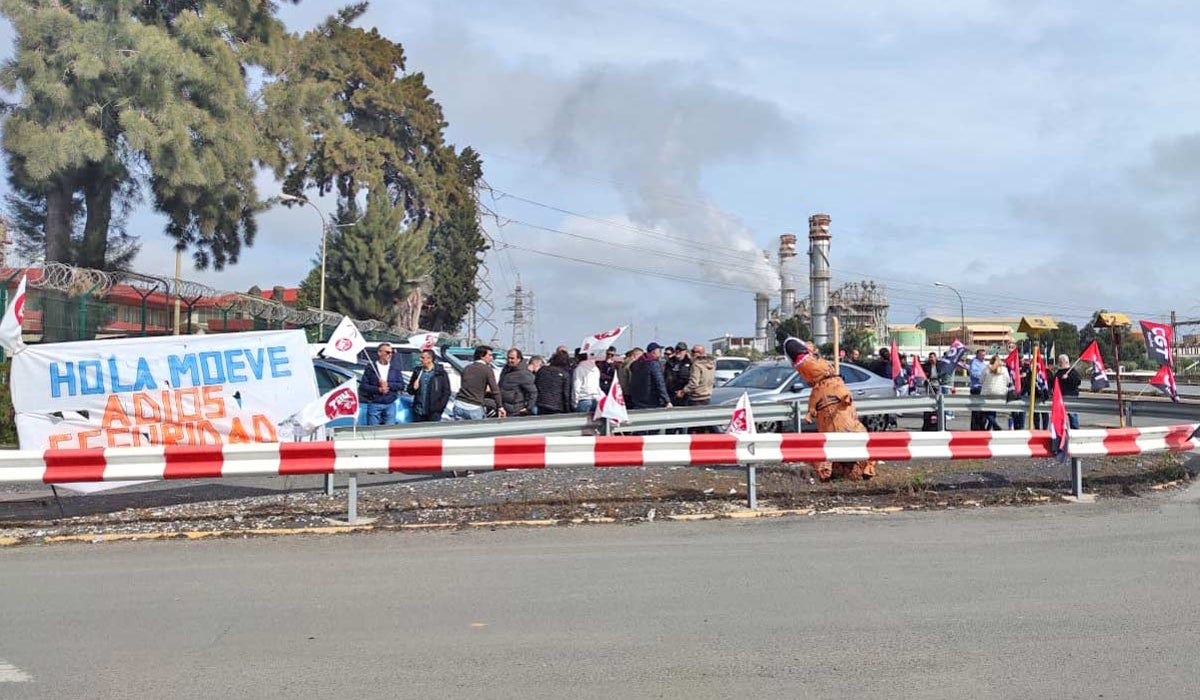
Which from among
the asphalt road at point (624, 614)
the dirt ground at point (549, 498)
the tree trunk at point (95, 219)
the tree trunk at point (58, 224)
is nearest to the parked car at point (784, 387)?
the dirt ground at point (549, 498)

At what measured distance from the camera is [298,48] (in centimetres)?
3747

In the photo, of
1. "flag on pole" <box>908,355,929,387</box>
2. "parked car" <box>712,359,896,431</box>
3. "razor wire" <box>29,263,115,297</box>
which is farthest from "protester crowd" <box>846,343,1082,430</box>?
"razor wire" <box>29,263,115,297</box>

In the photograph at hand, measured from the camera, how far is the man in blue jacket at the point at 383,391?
14.0 m

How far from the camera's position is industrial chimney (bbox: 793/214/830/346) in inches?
4313

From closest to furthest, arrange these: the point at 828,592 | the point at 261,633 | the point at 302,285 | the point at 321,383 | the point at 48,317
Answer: the point at 261,633
the point at 828,592
the point at 321,383
the point at 48,317
the point at 302,285

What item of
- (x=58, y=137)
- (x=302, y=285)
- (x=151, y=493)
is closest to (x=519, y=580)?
(x=151, y=493)

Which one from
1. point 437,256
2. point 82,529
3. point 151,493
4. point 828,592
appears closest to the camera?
point 828,592

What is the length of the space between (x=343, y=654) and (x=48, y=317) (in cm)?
1754

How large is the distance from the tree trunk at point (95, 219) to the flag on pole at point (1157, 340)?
23.2 metres

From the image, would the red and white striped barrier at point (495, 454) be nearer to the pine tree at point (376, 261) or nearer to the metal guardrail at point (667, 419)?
the metal guardrail at point (667, 419)

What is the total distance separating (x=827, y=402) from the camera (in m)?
11.4

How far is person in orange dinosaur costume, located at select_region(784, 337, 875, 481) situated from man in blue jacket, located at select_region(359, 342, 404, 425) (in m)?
5.39

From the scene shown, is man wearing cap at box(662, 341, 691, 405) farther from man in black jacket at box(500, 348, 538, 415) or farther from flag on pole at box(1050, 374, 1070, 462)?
flag on pole at box(1050, 374, 1070, 462)

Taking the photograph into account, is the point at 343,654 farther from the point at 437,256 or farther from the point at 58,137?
the point at 437,256
